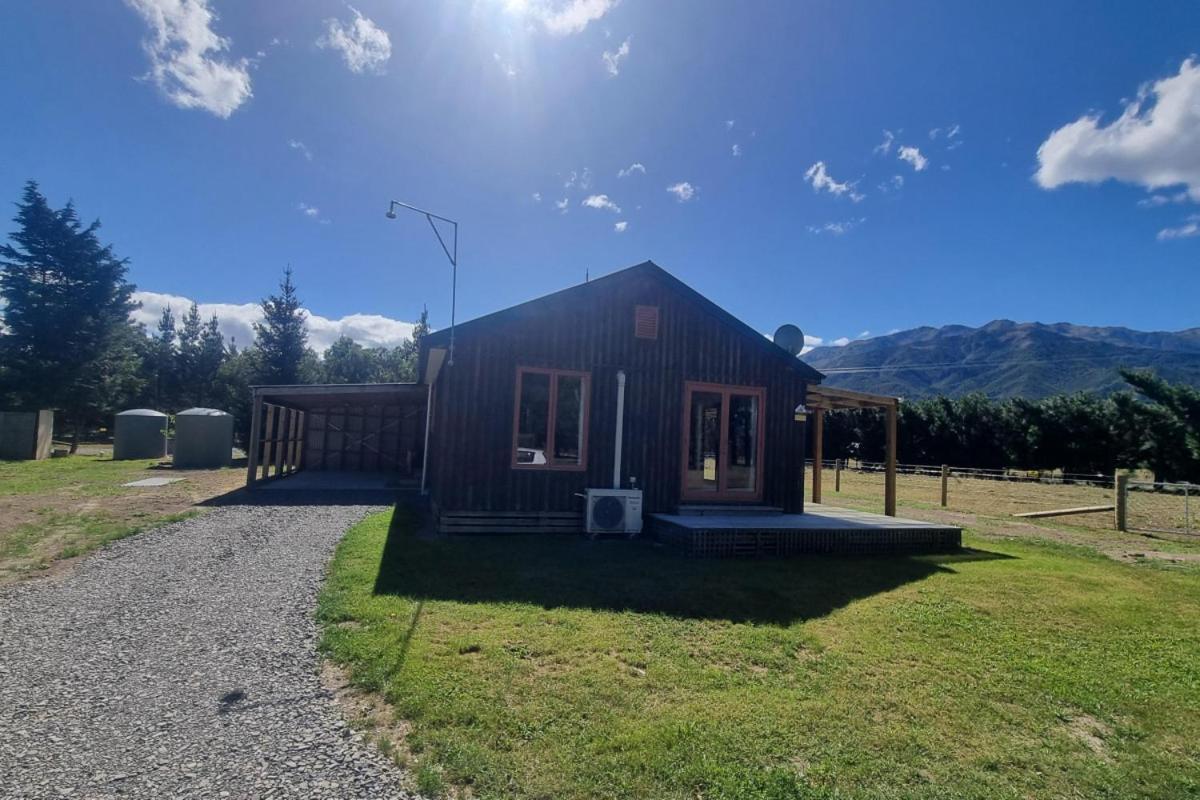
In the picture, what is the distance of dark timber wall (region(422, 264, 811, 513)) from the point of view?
8.67 metres

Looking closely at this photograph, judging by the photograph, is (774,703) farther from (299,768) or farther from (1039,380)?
(1039,380)

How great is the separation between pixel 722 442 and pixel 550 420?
2.99 m

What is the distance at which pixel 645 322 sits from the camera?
31.1 ft

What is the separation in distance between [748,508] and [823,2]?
8373 mm

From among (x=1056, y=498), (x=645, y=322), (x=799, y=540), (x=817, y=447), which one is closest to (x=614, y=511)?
(x=799, y=540)

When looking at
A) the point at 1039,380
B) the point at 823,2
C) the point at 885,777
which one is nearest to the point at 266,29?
the point at 823,2

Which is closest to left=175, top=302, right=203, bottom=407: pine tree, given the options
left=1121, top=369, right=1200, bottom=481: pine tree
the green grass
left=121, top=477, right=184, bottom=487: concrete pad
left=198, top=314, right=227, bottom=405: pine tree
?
left=198, top=314, right=227, bottom=405: pine tree

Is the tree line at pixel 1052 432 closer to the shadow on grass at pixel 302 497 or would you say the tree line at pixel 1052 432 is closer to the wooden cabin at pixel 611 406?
the wooden cabin at pixel 611 406

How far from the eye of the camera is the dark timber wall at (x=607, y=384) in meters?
8.67

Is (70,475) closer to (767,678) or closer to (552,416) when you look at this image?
(552,416)

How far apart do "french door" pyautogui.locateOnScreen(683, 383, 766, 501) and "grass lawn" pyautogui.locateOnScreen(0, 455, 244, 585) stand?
823 centimetres

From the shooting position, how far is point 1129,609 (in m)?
5.89

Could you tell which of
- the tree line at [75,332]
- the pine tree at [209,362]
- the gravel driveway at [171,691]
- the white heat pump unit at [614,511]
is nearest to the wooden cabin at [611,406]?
the white heat pump unit at [614,511]

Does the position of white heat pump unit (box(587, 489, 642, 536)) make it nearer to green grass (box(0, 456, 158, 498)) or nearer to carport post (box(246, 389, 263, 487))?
carport post (box(246, 389, 263, 487))
